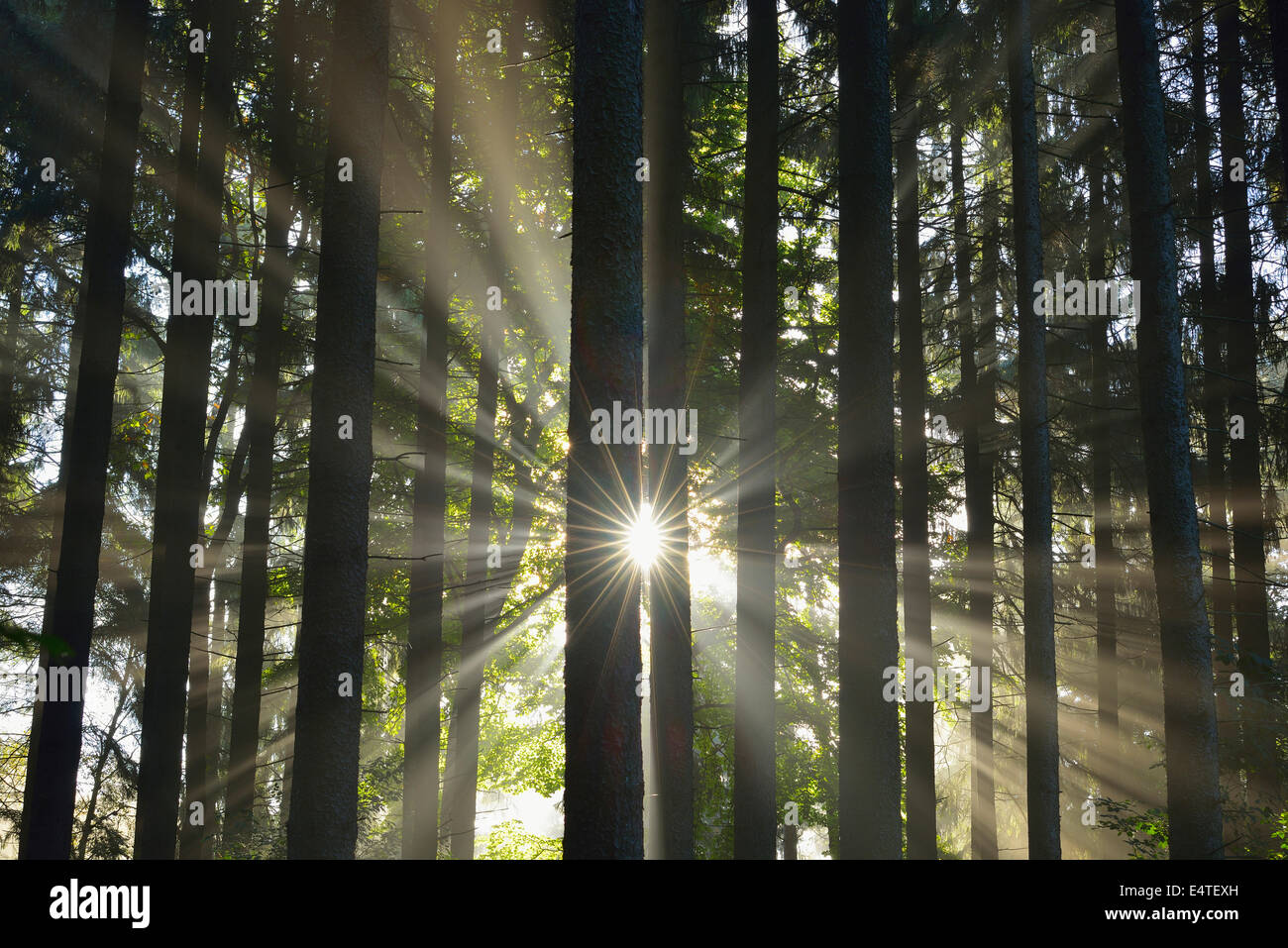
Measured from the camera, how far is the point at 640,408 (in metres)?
5.22

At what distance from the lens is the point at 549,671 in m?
18.8

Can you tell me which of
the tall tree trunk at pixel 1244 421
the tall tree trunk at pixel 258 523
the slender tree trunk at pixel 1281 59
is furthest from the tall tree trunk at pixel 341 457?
the tall tree trunk at pixel 1244 421

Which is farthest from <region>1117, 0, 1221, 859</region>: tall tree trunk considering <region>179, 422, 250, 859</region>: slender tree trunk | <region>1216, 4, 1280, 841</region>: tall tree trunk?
<region>179, 422, 250, 859</region>: slender tree trunk

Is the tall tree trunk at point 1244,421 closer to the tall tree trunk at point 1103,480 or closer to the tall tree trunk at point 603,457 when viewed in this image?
the tall tree trunk at point 1103,480

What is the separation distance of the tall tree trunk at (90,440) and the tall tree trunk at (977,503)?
38.7 feet

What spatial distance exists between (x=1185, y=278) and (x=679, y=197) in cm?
1018

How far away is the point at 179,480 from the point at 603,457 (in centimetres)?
686

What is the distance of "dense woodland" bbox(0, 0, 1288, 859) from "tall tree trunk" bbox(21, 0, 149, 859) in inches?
1.8

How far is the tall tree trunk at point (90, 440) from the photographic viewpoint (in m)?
7.82

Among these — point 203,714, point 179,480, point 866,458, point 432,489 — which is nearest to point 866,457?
point 866,458

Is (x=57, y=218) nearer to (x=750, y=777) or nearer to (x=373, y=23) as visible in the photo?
(x=373, y=23)

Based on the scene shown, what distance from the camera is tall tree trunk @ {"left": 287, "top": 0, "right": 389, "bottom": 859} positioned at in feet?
21.5

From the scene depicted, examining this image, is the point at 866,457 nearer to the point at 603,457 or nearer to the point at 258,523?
the point at 603,457
